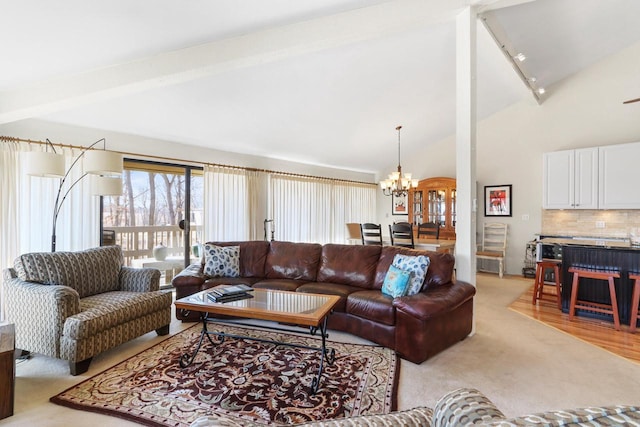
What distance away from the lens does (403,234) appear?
470 cm

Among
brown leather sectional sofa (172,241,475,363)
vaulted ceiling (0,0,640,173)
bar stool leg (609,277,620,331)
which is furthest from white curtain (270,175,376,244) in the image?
bar stool leg (609,277,620,331)

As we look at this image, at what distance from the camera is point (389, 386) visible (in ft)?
7.39

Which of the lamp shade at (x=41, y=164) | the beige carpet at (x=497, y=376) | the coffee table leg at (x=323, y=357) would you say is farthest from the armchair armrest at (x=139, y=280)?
the coffee table leg at (x=323, y=357)

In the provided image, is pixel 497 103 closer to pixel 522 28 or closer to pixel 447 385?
pixel 522 28

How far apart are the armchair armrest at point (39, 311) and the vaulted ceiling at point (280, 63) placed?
66.9 inches

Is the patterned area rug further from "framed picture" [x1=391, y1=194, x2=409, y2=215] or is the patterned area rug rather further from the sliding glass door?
"framed picture" [x1=391, y1=194, x2=409, y2=215]

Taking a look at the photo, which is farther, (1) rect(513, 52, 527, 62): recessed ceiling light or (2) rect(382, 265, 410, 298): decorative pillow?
(1) rect(513, 52, 527, 62): recessed ceiling light

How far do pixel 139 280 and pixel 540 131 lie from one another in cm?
691

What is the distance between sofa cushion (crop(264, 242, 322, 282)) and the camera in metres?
4.02

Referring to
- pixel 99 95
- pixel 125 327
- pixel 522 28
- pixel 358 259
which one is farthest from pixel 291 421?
pixel 522 28

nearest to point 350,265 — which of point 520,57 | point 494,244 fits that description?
point 520,57

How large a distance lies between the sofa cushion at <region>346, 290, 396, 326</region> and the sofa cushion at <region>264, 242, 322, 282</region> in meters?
0.92

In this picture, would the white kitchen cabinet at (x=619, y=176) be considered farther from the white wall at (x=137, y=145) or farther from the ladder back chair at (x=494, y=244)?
the white wall at (x=137, y=145)

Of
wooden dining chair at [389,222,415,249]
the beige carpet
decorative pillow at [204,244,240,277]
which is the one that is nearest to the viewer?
the beige carpet
